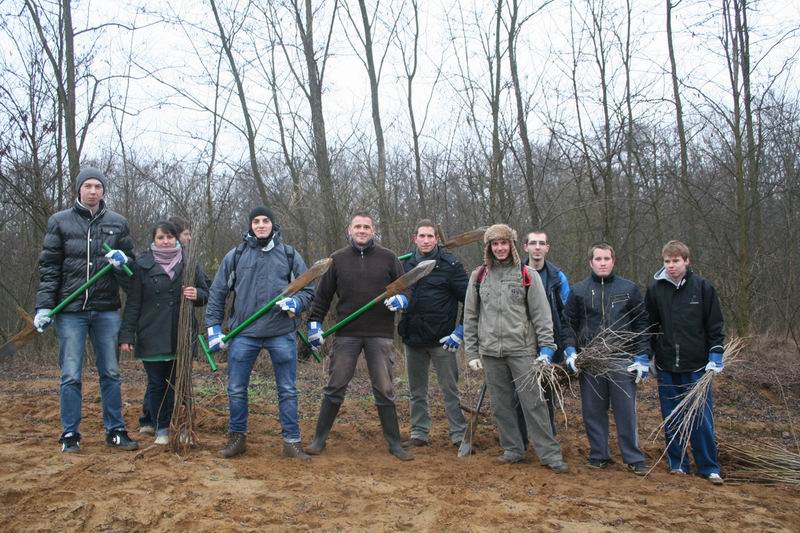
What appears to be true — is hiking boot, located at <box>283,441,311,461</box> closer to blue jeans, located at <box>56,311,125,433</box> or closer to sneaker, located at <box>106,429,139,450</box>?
sneaker, located at <box>106,429,139,450</box>

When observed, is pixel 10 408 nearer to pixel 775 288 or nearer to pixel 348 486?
pixel 348 486

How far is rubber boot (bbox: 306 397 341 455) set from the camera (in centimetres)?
484

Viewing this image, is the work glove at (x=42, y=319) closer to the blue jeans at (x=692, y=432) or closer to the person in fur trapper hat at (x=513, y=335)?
the person in fur trapper hat at (x=513, y=335)

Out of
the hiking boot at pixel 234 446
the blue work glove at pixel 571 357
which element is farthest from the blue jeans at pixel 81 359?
the blue work glove at pixel 571 357

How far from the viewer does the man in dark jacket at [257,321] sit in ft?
15.2

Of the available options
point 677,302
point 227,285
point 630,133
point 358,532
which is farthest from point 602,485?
point 630,133

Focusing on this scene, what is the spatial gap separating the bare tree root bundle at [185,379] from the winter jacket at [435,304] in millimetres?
1546

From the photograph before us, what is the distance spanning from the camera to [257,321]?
464 cm

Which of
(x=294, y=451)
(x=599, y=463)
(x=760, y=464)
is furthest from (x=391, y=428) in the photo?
(x=760, y=464)

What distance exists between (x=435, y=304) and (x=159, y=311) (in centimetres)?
203

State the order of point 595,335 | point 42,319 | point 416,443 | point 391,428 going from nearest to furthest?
1. point 42,319
2. point 595,335
3. point 391,428
4. point 416,443

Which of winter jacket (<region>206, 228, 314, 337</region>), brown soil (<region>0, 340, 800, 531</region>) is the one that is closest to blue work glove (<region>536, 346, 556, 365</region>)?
brown soil (<region>0, 340, 800, 531</region>)

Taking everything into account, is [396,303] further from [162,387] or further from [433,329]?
[162,387]

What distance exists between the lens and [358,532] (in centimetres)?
330
